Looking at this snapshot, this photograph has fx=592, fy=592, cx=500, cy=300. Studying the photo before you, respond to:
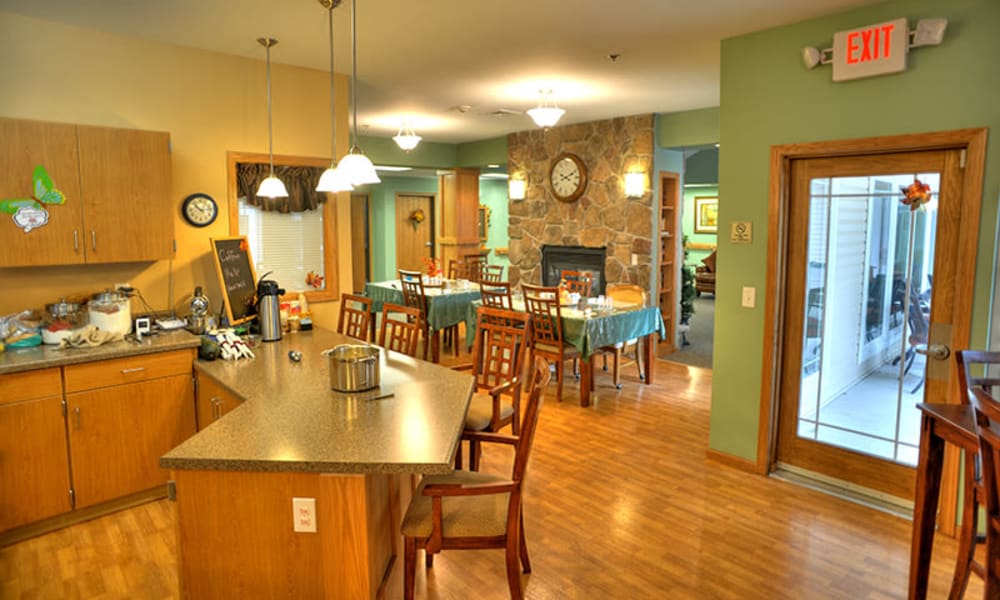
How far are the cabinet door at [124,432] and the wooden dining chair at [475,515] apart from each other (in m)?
1.77

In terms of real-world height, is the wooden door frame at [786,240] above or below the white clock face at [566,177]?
below

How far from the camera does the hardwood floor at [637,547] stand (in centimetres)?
253

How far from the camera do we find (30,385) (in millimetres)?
2812

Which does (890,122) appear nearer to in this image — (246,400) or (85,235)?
(246,400)

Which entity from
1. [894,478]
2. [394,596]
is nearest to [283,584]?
[394,596]

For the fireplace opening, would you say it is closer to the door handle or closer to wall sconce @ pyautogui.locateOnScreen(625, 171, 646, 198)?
wall sconce @ pyautogui.locateOnScreen(625, 171, 646, 198)

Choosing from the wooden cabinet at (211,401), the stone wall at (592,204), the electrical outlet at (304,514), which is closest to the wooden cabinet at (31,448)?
the wooden cabinet at (211,401)

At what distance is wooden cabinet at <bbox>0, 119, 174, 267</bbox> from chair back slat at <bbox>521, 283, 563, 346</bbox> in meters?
2.73

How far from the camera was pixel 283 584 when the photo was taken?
199cm

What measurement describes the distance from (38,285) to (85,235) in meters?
0.42

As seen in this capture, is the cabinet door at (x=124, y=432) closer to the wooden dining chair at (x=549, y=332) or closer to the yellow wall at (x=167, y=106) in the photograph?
the yellow wall at (x=167, y=106)

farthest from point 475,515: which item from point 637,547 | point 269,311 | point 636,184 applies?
point 636,184

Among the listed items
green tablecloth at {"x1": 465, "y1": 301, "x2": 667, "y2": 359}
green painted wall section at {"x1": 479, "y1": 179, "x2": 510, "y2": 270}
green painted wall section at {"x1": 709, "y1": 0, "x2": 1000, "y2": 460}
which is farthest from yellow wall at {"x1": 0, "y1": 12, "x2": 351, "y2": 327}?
green painted wall section at {"x1": 479, "y1": 179, "x2": 510, "y2": 270}

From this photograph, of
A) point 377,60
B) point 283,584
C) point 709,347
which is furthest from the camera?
point 709,347
